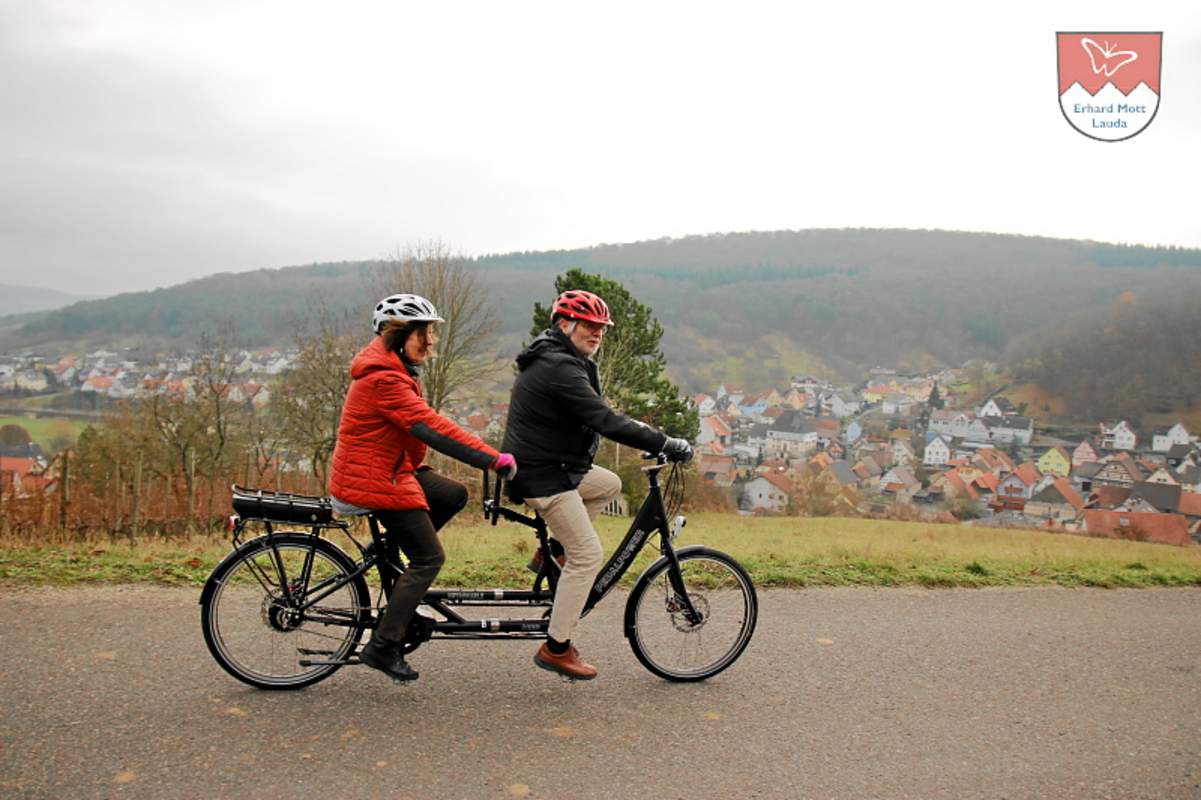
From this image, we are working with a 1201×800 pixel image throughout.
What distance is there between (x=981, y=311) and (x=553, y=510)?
10802cm

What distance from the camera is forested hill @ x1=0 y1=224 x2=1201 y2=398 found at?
7888cm

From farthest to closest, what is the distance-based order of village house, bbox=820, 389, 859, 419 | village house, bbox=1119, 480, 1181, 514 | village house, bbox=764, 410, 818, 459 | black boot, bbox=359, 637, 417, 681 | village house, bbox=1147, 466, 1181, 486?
village house, bbox=820, 389, 859, 419 < village house, bbox=764, 410, 818, 459 < village house, bbox=1147, 466, 1181, 486 < village house, bbox=1119, 480, 1181, 514 < black boot, bbox=359, 637, 417, 681

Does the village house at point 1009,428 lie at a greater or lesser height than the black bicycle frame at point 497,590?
lesser

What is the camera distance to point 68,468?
12.6m

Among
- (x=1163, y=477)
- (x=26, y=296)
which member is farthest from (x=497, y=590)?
(x=26, y=296)

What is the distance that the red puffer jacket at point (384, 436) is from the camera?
13.6ft

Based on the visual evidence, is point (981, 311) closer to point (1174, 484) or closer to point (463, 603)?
point (1174, 484)

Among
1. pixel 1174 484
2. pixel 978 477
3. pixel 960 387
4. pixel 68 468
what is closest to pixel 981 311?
pixel 960 387

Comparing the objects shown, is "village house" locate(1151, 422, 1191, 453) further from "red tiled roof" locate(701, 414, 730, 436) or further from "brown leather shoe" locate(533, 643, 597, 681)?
"brown leather shoe" locate(533, 643, 597, 681)

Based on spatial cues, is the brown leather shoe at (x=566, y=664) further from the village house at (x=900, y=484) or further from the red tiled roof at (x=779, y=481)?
the village house at (x=900, y=484)

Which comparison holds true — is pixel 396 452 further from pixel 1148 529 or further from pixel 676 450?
pixel 1148 529

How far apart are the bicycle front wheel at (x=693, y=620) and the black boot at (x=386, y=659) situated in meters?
1.23

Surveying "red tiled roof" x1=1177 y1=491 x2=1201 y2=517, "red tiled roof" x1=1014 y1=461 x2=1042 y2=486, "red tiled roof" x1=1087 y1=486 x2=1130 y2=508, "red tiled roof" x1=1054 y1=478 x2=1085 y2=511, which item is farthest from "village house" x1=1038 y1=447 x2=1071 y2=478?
"red tiled roof" x1=1177 y1=491 x2=1201 y2=517

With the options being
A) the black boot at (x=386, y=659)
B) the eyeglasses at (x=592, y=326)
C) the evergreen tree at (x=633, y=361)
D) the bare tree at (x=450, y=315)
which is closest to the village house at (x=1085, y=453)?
the evergreen tree at (x=633, y=361)
